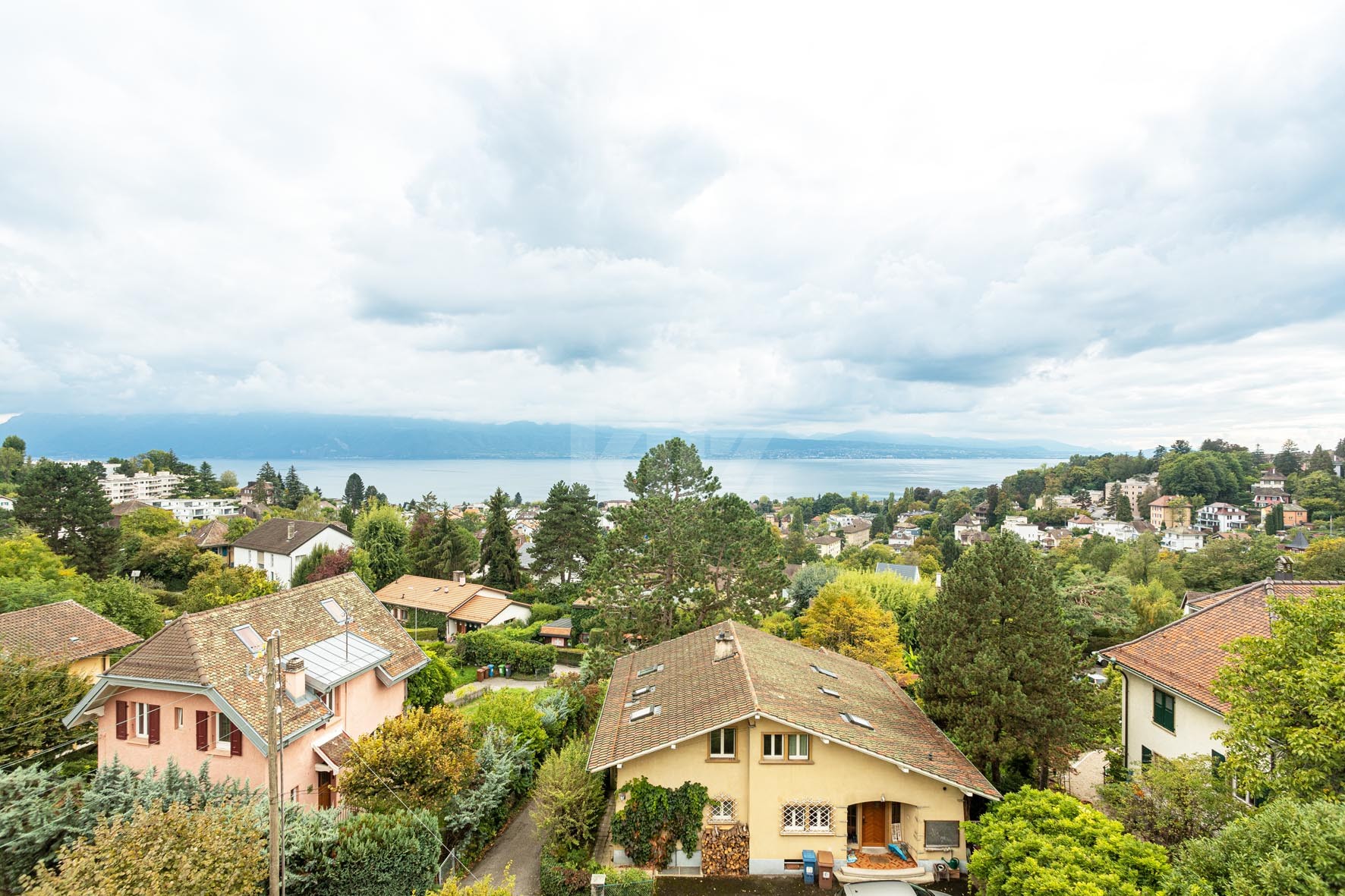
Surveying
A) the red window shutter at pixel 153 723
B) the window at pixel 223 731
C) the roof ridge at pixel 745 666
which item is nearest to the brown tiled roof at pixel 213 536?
the red window shutter at pixel 153 723

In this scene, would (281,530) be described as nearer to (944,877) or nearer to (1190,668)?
(944,877)

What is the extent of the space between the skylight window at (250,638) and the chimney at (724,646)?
42.7 ft

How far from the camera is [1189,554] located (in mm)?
63531

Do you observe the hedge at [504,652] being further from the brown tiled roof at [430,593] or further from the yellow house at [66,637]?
the yellow house at [66,637]

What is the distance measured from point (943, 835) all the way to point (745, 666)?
6134 mm

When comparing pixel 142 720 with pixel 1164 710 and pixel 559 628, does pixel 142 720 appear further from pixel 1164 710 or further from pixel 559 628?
pixel 1164 710

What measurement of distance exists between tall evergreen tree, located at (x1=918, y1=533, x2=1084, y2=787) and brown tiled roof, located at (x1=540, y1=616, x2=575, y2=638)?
90.2 feet

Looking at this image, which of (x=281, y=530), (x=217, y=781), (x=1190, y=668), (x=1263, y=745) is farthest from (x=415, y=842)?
(x=281, y=530)

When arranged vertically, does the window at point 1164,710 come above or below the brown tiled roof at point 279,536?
above

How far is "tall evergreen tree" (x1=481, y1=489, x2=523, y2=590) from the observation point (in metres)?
50.8

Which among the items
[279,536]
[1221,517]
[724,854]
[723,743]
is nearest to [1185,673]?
[723,743]

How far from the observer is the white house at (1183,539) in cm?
9794

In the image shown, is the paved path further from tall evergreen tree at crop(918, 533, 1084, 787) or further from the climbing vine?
tall evergreen tree at crop(918, 533, 1084, 787)

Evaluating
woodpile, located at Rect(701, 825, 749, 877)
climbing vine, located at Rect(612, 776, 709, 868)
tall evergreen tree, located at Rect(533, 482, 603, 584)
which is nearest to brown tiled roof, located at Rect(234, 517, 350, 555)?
tall evergreen tree, located at Rect(533, 482, 603, 584)
